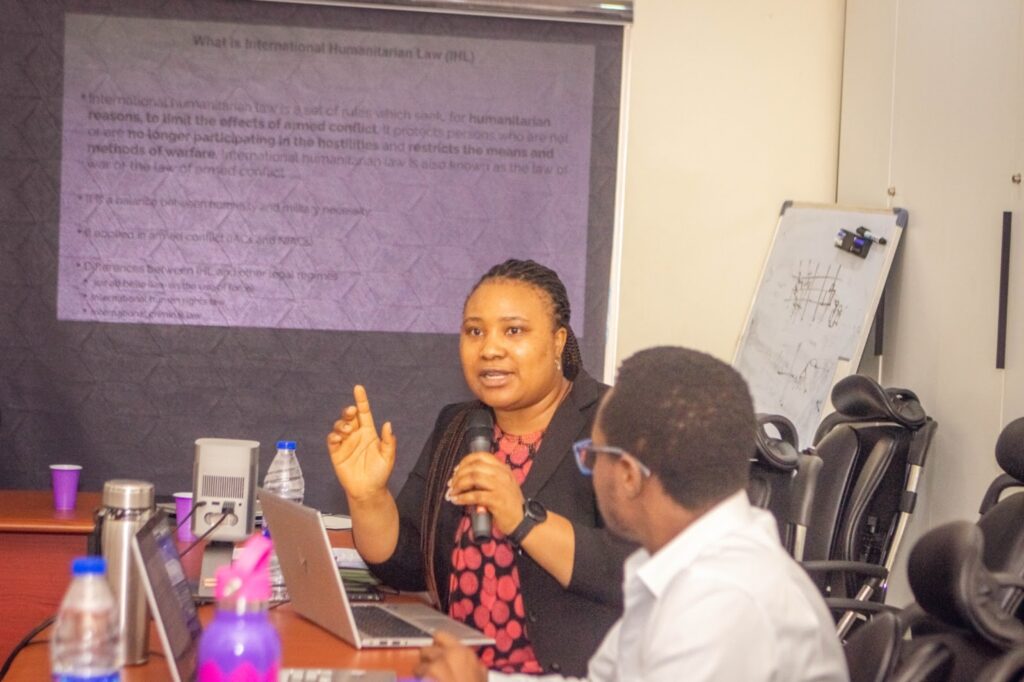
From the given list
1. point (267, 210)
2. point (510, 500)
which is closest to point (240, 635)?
point (510, 500)

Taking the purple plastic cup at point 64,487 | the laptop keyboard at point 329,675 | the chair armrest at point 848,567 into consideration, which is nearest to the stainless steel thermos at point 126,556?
the laptop keyboard at point 329,675

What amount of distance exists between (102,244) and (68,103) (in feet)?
1.70

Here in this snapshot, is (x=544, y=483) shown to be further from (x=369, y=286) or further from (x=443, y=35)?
(x=443, y=35)

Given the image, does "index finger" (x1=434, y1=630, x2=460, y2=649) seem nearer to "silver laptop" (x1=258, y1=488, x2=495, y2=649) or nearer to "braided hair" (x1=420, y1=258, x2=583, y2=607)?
"silver laptop" (x1=258, y1=488, x2=495, y2=649)

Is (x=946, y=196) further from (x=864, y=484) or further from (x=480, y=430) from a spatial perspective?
(x=480, y=430)

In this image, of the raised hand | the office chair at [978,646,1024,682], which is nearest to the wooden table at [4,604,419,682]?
the raised hand

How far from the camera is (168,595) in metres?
1.79

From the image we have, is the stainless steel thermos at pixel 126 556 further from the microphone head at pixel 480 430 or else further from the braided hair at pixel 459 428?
the braided hair at pixel 459 428

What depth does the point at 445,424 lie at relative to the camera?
2889 mm

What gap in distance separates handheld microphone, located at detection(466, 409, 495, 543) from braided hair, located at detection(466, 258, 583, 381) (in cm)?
21

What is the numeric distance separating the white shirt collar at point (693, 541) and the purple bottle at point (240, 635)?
474 mm

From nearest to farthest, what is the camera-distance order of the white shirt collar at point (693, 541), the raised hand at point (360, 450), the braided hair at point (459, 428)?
the white shirt collar at point (693, 541) < the raised hand at point (360, 450) < the braided hair at point (459, 428)

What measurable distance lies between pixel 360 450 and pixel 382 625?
39cm

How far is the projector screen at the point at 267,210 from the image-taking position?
4512 millimetres
